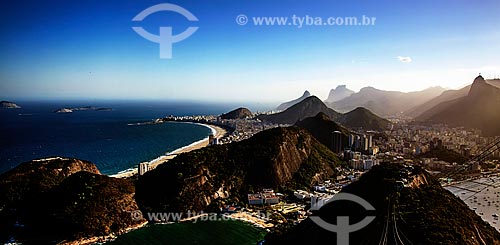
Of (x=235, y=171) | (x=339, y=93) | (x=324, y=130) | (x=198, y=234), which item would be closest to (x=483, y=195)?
(x=235, y=171)

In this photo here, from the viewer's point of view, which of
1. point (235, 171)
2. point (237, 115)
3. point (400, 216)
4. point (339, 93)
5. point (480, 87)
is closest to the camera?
point (400, 216)

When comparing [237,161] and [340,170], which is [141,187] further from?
[340,170]

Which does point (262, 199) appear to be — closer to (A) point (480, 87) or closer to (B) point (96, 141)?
(B) point (96, 141)

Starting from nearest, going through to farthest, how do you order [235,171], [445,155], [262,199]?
[262,199] → [235,171] → [445,155]

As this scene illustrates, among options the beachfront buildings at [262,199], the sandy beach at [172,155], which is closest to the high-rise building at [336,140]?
the sandy beach at [172,155]

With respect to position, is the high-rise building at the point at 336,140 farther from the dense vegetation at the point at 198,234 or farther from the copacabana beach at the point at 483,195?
the dense vegetation at the point at 198,234

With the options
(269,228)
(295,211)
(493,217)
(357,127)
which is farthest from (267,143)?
(357,127)
